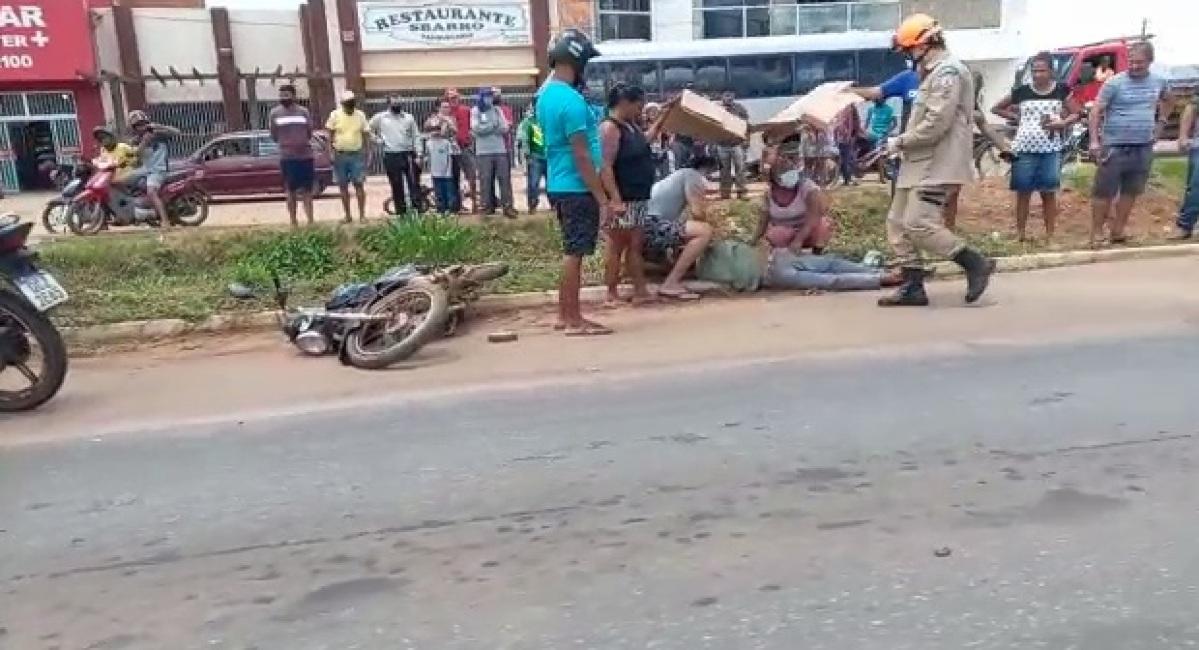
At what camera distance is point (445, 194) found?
13.0 meters

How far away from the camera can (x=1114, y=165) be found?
359 inches

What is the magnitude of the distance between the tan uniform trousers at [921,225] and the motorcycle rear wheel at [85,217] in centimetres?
1012

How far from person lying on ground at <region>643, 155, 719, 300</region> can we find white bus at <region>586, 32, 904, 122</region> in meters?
16.2

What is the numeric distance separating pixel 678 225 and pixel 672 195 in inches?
9.5

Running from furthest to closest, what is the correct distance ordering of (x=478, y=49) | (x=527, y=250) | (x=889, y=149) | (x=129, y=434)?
(x=478, y=49), (x=527, y=250), (x=889, y=149), (x=129, y=434)

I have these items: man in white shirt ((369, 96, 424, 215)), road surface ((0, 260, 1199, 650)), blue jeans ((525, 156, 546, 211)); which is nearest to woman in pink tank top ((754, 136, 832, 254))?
road surface ((0, 260, 1199, 650))

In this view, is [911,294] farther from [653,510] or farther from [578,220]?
[653,510]

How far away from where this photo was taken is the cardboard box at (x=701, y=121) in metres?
7.98

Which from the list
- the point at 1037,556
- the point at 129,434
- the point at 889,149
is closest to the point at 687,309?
the point at 889,149

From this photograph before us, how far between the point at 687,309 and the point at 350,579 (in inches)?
181

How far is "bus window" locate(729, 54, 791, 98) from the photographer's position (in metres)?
24.3

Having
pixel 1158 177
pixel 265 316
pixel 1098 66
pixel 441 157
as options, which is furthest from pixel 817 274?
pixel 1098 66

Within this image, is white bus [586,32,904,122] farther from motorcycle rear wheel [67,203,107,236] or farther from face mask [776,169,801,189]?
Result: face mask [776,169,801,189]

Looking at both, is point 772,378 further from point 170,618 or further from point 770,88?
point 770,88
